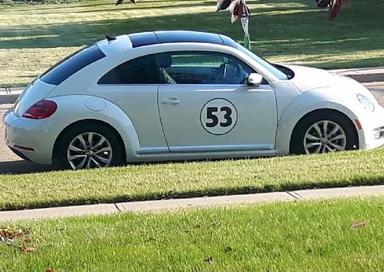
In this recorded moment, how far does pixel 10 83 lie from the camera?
19.5m

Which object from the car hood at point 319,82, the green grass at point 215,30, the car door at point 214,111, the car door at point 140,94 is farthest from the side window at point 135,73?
the green grass at point 215,30

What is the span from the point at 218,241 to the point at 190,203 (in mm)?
1695

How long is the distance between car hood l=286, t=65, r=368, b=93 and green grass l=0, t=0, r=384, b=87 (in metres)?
10.3

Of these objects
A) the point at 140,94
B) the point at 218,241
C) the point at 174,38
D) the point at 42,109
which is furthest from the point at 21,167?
the point at 218,241

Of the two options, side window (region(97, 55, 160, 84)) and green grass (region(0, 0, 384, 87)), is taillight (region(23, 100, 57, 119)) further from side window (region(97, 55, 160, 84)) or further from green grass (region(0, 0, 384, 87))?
green grass (region(0, 0, 384, 87))

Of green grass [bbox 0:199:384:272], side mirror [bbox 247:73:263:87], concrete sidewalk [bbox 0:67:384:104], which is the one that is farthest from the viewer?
concrete sidewalk [bbox 0:67:384:104]

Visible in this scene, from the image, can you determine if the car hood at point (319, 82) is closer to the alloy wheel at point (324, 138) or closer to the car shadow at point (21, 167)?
the alloy wheel at point (324, 138)

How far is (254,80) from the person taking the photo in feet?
31.4

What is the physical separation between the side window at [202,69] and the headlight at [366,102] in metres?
1.28

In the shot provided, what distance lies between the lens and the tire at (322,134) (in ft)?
31.6

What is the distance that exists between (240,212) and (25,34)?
3010 centimetres

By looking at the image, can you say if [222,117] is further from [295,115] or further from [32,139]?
[32,139]

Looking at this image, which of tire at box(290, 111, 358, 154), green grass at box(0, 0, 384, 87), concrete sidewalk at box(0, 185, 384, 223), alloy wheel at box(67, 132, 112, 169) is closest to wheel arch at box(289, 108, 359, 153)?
tire at box(290, 111, 358, 154)

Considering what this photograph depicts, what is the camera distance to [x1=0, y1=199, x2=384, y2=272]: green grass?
17.8ft
